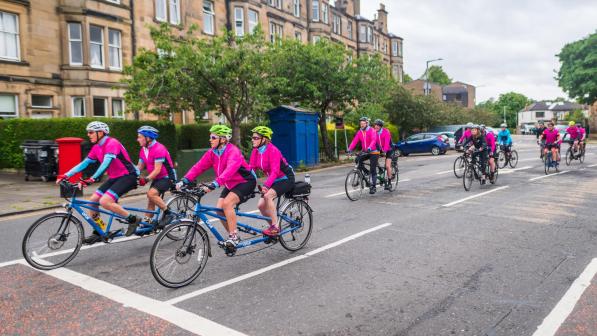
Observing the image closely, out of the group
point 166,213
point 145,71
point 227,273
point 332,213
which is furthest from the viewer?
point 145,71

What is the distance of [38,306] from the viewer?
4.84 meters

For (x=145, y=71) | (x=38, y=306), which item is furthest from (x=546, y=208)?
(x=145, y=71)

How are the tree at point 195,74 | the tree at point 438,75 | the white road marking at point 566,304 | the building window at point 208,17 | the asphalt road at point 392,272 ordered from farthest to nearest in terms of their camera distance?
the tree at point 438,75 → the building window at point 208,17 → the tree at point 195,74 → the asphalt road at point 392,272 → the white road marking at point 566,304

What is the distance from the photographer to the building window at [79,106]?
23250 mm

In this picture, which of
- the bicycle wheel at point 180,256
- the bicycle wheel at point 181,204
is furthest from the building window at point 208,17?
the bicycle wheel at point 180,256

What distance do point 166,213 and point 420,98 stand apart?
33.3 metres

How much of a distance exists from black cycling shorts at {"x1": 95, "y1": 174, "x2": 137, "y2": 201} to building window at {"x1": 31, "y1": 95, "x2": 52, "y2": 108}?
694 inches

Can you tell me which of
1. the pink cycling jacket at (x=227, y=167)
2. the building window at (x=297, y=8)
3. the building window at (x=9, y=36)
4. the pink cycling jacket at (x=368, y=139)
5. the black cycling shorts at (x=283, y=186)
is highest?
the building window at (x=297, y=8)

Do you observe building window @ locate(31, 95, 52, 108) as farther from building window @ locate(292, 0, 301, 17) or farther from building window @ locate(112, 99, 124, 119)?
building window @ locate(292, 0, 301, 17)

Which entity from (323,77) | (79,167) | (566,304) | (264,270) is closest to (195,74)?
(323,77)

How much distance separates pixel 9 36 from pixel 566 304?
2308 centimetres

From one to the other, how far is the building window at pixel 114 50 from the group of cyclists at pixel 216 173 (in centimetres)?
1912

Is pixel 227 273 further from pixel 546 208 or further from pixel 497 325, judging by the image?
pixel 546 208

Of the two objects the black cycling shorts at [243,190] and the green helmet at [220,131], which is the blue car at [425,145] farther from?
the green helmet at [220,131]
